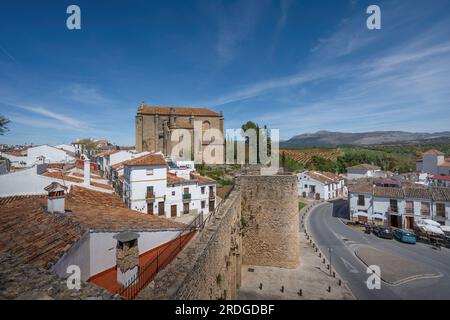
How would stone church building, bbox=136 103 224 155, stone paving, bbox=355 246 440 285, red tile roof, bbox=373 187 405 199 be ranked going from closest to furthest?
stone paving, bbox=355 246 440 285, red tile roof, bbox=373 187 405 199, stone church building, bbox=136 103 224 155

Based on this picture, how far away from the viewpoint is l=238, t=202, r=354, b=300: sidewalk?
11312mm

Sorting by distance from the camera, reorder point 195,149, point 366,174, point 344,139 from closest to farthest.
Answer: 1. point 366,174
2. point 195,149
3. point 344,139

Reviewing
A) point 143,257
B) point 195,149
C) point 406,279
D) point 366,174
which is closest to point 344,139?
Result: point 366,174

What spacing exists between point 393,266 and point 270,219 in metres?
8.85

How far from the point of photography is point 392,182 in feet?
83.3

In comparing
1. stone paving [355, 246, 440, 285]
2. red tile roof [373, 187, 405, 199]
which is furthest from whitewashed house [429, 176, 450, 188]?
stone paving [355, 246, 440, 285]

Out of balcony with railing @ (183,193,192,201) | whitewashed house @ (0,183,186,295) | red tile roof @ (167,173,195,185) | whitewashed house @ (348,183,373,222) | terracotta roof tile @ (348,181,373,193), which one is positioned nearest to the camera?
whitewashed house @ (0,183,186,295)

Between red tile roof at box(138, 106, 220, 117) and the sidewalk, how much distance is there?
42394mm

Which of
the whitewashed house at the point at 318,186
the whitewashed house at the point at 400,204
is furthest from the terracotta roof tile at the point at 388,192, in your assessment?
the whitewashed house at the point at 318,186

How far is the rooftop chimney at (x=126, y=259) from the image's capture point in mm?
5242

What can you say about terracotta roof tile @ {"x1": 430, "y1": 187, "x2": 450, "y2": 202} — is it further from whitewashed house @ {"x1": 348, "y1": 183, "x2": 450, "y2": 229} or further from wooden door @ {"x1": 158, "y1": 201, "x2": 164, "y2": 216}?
wooden door @ {"x1": 158, "y1": 201, "x2": 164, "y2": 216}

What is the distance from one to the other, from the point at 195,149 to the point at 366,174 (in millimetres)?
31978

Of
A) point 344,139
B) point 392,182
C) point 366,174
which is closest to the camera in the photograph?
point 392,182
